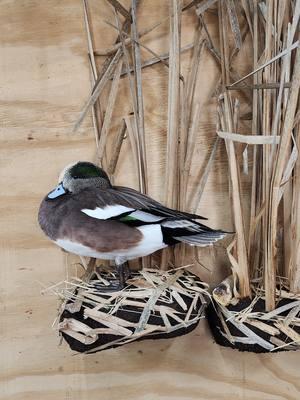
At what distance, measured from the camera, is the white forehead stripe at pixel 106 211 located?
791mm

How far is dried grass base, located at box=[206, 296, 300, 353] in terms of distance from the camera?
80cm

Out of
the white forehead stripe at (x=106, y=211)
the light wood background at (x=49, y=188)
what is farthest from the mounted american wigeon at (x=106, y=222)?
the light wood background at (x=49, y=188)

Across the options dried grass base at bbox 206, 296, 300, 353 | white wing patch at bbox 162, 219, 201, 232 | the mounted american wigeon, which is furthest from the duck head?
dried grass base at bbox 206, 296, 300, 353

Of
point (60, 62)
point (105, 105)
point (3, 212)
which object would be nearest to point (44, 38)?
point (60, 62)

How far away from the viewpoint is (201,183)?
923mm

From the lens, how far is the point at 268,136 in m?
0.80

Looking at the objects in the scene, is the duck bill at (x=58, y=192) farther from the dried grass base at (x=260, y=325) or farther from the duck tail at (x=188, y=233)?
the dried grass base at (x=260, y=325)

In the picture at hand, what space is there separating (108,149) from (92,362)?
14.0 inches

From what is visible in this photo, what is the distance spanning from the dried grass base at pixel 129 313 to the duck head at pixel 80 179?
0.46ft

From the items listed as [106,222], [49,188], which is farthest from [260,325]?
[49,188]

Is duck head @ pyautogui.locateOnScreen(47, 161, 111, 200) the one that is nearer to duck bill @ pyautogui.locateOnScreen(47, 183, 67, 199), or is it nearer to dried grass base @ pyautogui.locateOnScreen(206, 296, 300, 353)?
duck bill @ pyautogui.locateOnScreen(47, 183, 67, 199)

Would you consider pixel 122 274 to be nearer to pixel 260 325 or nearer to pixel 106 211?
pixel 106 211

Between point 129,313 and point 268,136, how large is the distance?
319 mm

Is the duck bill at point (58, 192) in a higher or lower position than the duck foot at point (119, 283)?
higher
